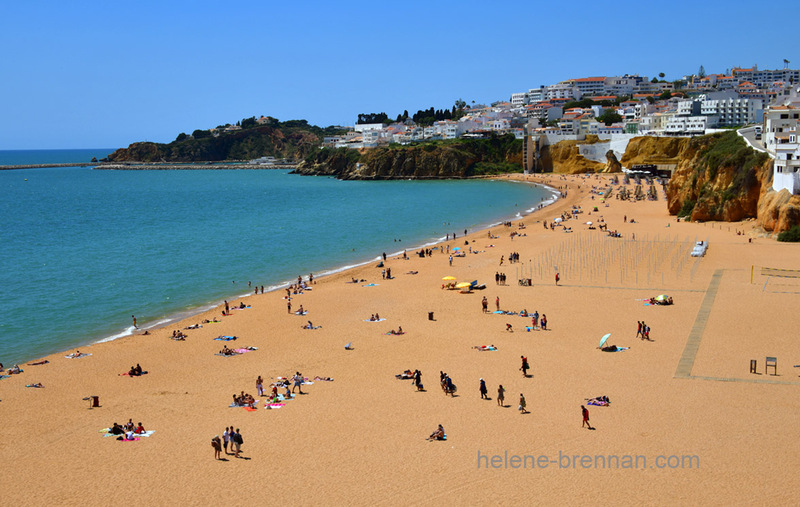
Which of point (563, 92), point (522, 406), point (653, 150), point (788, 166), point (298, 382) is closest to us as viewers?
point (522, 406)

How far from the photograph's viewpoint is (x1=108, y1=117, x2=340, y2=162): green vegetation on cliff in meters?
175

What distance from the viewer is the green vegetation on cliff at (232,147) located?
175m

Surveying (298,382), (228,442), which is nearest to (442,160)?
(298,382)

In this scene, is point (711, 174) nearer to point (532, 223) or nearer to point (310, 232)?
point (532, 223)

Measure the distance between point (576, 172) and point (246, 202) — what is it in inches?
1819

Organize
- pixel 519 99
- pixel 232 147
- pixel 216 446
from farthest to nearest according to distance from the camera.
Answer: pixel 232 147 → pixel 519 99 → pixel 216 446

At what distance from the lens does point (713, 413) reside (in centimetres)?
1419

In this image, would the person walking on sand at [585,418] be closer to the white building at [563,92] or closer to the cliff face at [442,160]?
the cliff face at [442,160]

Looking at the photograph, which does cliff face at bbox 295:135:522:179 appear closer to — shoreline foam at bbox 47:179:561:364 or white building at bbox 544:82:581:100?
white building at bbox 544:82:581:100

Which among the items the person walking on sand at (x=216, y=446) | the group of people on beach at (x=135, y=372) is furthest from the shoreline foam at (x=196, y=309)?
the person walking on sand at (x=216, y=446)

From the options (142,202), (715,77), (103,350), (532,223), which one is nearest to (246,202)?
(142,202)

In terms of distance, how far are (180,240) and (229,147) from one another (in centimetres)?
14068

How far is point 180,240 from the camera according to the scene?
147 feet

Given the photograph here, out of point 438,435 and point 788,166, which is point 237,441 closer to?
point 438,435
